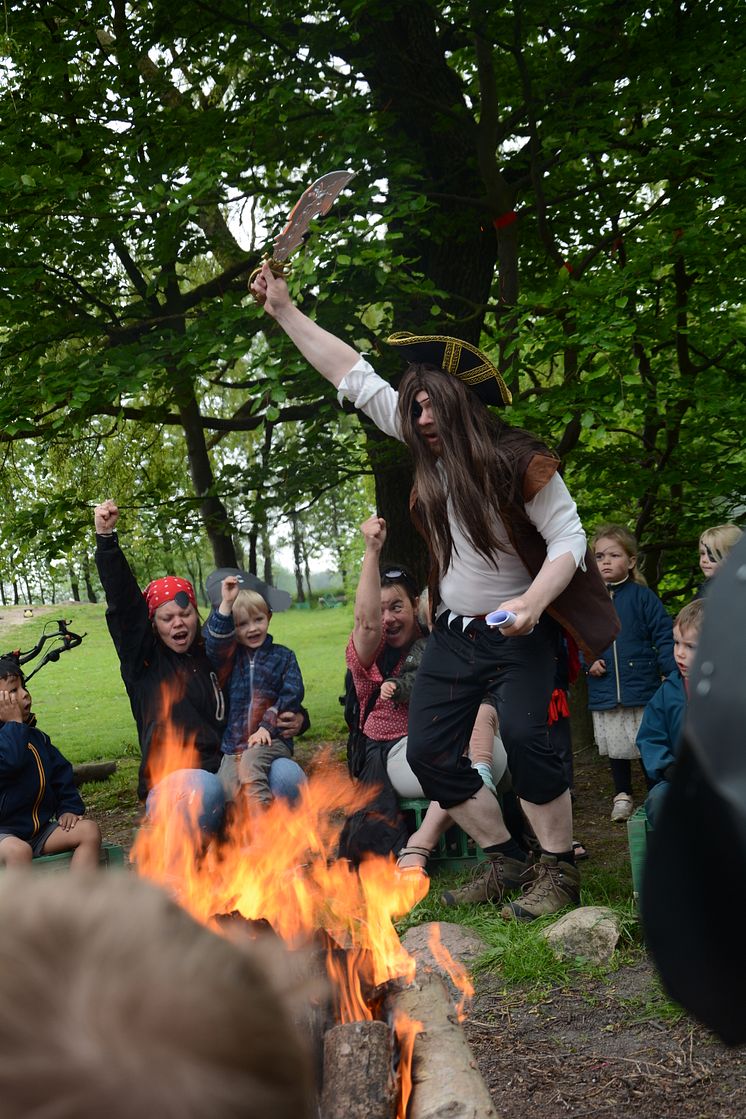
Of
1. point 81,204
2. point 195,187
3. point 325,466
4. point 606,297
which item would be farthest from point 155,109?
point 606,297

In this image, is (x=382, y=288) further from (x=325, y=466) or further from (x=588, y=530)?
(x=588, y=530)

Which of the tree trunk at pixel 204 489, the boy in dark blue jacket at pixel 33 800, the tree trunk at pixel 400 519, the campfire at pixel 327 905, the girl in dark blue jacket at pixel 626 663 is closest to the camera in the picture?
the campfire at pixel 327 905

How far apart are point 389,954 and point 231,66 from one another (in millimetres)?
6997

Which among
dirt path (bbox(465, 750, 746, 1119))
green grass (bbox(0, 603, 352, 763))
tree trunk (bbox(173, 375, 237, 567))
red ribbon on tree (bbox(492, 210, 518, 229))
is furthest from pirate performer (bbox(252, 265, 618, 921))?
green grass (bbox(0, 603, 352, 763))

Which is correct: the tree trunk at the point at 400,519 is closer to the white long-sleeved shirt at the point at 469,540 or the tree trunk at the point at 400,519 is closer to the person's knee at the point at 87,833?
the person's knee at the point at 87,833

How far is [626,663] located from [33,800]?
3581 millimetres

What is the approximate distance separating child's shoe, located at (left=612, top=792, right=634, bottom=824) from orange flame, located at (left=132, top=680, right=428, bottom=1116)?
1.61m

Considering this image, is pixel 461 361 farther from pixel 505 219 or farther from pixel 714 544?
pixel 505 219

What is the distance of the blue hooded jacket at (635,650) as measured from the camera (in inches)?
253

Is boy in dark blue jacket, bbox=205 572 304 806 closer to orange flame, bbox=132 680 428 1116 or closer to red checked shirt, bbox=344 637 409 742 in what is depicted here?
orange flame, bbox=132 680 428 1116

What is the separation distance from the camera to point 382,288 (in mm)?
6691

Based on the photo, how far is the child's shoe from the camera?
6059mm

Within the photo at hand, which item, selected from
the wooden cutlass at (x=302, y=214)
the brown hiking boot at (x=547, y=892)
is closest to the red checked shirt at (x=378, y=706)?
the brown hiking boot at (x=547, y=892)

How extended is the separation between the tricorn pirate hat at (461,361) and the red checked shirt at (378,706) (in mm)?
1717
